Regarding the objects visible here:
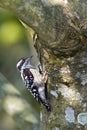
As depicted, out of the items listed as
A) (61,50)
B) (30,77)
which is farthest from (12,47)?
(61,50)

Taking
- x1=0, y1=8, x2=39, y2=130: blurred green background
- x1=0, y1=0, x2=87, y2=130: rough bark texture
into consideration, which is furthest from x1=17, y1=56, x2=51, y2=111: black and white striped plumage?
x1=0, y1=8, x2=39, y2=130: blurred green background

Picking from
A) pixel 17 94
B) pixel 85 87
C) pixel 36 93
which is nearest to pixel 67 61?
pixel 85 87

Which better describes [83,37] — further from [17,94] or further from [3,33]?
[3,33]

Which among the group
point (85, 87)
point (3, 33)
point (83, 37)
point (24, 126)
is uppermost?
point (83, 37)

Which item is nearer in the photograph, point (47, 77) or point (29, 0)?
point (29, 0)

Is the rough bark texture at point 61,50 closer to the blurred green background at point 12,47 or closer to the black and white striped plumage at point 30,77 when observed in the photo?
the black and white striped plumage at point 30,77

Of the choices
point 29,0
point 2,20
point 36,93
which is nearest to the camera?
point 29,0

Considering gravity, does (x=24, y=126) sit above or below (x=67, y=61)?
below

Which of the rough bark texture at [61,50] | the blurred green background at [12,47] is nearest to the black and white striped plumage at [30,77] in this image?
the rough bark texture at [61,50]

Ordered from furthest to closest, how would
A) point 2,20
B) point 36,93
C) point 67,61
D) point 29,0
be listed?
point 2,20 → point 36,93 → point 67,61 → point 29,0
